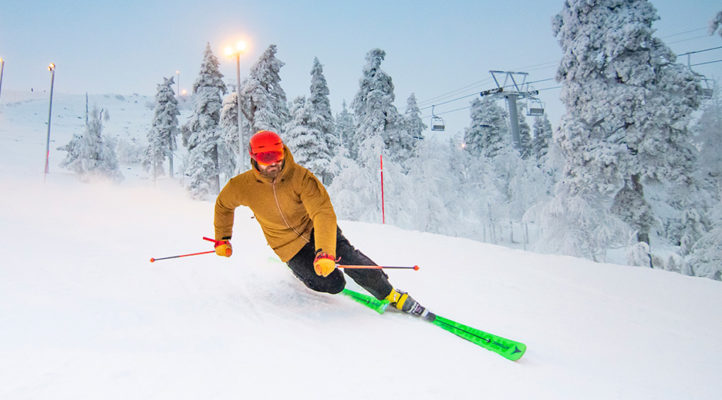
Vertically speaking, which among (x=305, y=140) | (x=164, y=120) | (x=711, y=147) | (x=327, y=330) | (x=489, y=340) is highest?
(x=164, y=120)

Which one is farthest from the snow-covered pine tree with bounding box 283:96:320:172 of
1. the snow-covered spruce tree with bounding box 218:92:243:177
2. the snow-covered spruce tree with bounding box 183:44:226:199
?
the snow-covered spruce tree with bounding box 183:44:226:199

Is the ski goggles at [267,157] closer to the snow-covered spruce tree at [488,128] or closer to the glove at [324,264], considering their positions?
the glove at [324,264]

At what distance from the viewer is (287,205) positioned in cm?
374

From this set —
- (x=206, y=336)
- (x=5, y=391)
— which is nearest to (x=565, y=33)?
(x=206, y=336)

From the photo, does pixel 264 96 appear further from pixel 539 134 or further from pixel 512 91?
pixel 539 134

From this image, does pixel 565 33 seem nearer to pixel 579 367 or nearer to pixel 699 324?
pixel 699 324

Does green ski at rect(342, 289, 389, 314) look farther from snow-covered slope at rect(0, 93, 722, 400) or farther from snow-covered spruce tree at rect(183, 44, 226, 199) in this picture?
snow-covered spruce tree at rect(183, 44, 226, 199)

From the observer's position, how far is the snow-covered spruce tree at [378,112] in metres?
23.2

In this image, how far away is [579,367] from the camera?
2951mm

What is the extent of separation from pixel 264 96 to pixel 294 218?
919 inches

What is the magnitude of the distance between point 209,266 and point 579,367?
482 centimetres

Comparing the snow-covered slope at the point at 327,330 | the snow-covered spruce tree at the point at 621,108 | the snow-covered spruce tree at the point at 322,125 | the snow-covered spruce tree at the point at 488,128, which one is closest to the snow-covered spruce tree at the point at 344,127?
the snow-covered spruce tree at the point at 488,128

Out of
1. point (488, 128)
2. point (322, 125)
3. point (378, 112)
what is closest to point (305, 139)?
point (322, 125)

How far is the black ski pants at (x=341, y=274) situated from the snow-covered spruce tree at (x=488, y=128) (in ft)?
112
